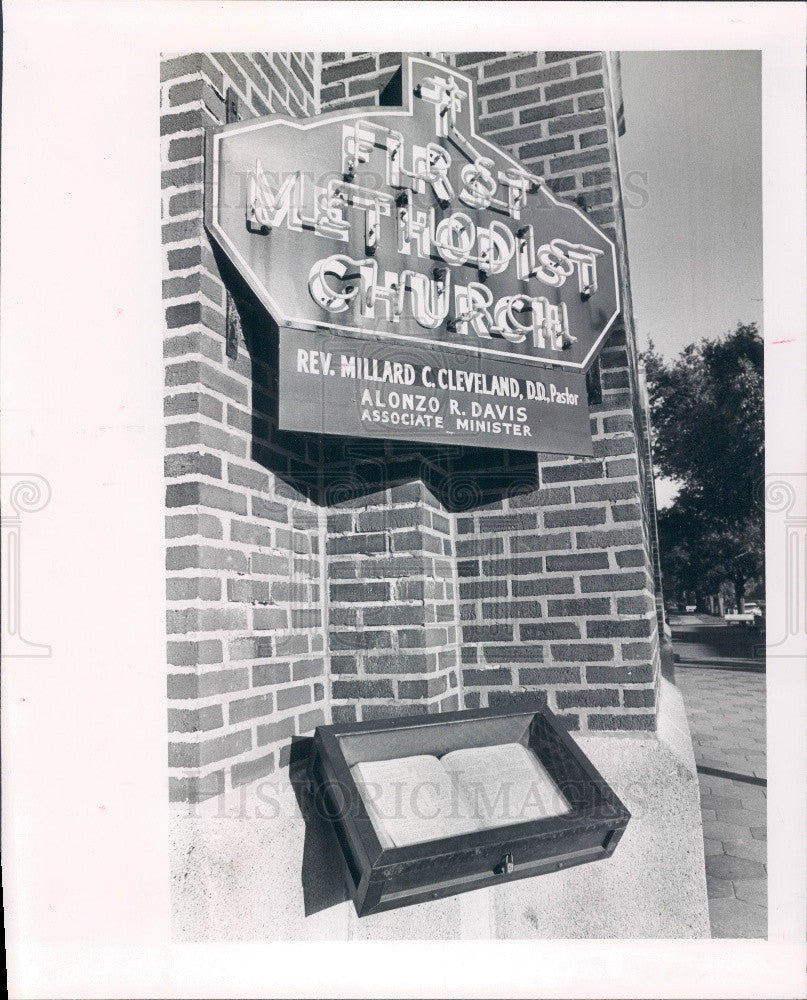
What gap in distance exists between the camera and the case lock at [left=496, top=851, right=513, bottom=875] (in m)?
2.06

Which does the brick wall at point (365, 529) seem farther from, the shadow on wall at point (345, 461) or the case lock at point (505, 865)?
the case lock at point (505, 865)

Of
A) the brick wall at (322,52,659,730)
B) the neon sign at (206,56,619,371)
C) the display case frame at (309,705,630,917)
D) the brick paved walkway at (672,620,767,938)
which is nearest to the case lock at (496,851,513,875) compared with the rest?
the display case frame at (309,705,630,917)

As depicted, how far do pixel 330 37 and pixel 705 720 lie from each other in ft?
11.7

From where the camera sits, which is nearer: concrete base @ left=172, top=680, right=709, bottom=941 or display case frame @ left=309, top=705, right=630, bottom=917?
display case frame @ left=309, top=705, right=630, bottom=917

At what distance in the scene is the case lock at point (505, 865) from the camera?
6.76ft

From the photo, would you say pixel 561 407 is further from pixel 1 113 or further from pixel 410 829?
pixel 1 113

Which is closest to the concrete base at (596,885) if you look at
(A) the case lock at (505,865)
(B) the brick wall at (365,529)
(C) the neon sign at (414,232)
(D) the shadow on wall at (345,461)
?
(B) the brick wall at (365,529)

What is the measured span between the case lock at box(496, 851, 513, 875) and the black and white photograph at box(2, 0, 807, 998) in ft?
0.09

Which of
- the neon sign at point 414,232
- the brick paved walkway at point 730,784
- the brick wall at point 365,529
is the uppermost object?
the neon sign at point 414,232

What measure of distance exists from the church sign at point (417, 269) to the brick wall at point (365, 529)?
17 cm

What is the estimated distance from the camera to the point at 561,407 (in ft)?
8.49

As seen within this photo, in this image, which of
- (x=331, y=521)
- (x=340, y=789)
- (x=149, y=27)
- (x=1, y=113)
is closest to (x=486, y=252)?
(x=331, y=521)

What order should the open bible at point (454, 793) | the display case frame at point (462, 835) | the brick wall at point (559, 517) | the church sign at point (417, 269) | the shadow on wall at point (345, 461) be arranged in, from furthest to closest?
the brick wall at point (559, 517), the shadow on wall at point (345, 461), the church sign at point (417, 269), the open bible at point (454, 793), the display case frame at point (462, 835)

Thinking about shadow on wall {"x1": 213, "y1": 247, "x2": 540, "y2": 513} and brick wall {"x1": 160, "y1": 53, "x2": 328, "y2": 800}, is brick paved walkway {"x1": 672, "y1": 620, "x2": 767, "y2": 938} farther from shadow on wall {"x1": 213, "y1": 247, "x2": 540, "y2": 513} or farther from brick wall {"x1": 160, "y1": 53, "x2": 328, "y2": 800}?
brick wall {"x1": 160, "y1": 53, "x2": 328, "y2": 800}
